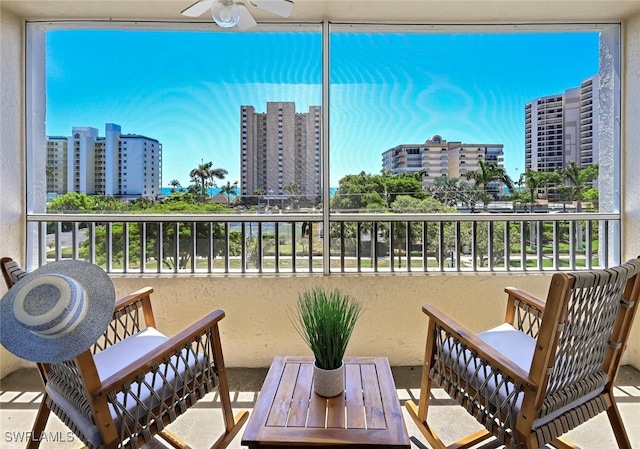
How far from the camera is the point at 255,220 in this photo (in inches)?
107

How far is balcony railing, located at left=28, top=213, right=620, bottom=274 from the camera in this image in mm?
2717

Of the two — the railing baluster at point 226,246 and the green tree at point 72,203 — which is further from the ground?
the green tree at point 72,203

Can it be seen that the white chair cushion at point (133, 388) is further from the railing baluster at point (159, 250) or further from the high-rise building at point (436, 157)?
the high-rise building at point (436, 157)

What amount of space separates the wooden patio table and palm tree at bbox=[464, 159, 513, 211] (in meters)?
1.68

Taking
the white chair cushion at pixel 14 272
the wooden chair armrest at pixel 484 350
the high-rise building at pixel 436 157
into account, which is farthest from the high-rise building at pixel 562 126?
the white chair cushion at pixel 14 272

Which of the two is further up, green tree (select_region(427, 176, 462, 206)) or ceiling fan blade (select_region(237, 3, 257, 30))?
ceiling fan blade (select_region(237, 3, 257, 30))

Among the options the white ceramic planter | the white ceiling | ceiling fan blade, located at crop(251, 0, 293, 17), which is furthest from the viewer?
the white ceiling

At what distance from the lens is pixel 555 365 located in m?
1.33

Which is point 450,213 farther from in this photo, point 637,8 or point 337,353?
point 637,8

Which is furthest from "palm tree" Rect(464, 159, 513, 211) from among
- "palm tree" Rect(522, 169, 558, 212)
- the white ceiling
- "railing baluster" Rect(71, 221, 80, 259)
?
"railing baluster" Rect(71, 221, 80, 259)

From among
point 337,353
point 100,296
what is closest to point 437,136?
point 337,353

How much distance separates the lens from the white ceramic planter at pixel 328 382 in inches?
59.7

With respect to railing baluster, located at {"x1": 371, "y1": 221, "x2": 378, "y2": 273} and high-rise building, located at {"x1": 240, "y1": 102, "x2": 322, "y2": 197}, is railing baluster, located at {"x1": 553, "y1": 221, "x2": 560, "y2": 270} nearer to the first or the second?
railing baluster, located at {"x1": 371, "y1": 221, "x2": 378, "y2": 273}

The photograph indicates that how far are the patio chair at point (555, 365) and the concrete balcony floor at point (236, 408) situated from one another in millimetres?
301
